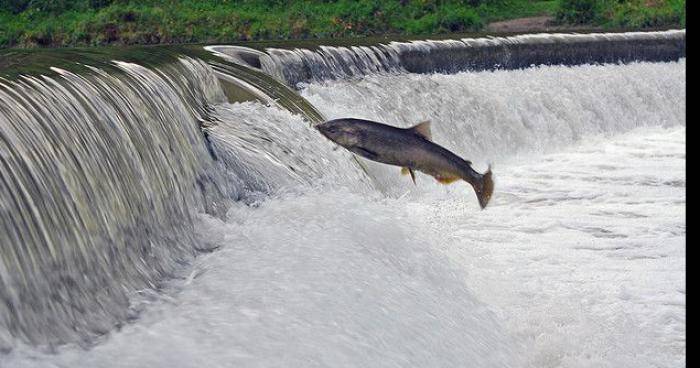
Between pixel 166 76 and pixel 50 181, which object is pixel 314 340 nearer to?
pixel 50 181

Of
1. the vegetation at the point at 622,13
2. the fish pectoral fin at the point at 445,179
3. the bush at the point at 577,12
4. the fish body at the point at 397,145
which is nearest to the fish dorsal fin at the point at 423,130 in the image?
the fish body at the point at 397,145

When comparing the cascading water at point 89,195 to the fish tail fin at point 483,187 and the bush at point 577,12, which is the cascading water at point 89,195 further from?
the bush at point 577,12

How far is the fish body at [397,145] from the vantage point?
14.8 feet

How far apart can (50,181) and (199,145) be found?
82.2 inches

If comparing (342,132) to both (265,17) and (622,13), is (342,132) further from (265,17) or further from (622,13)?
(622,13)

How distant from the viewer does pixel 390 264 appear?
18.2 ft

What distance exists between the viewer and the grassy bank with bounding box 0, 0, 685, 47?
2123 cm

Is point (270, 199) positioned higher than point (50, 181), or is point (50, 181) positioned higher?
point (50, 181)

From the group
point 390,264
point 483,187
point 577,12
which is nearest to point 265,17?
point 577,12

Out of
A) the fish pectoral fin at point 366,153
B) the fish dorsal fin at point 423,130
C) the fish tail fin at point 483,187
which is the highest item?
the fish dorsal fin at point 423,130

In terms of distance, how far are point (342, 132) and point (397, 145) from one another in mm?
239

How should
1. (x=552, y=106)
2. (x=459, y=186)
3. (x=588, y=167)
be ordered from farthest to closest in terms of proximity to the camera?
1. (x=552, y=106)
2. (x=588, y=167)
3. (x=459, y=186)
